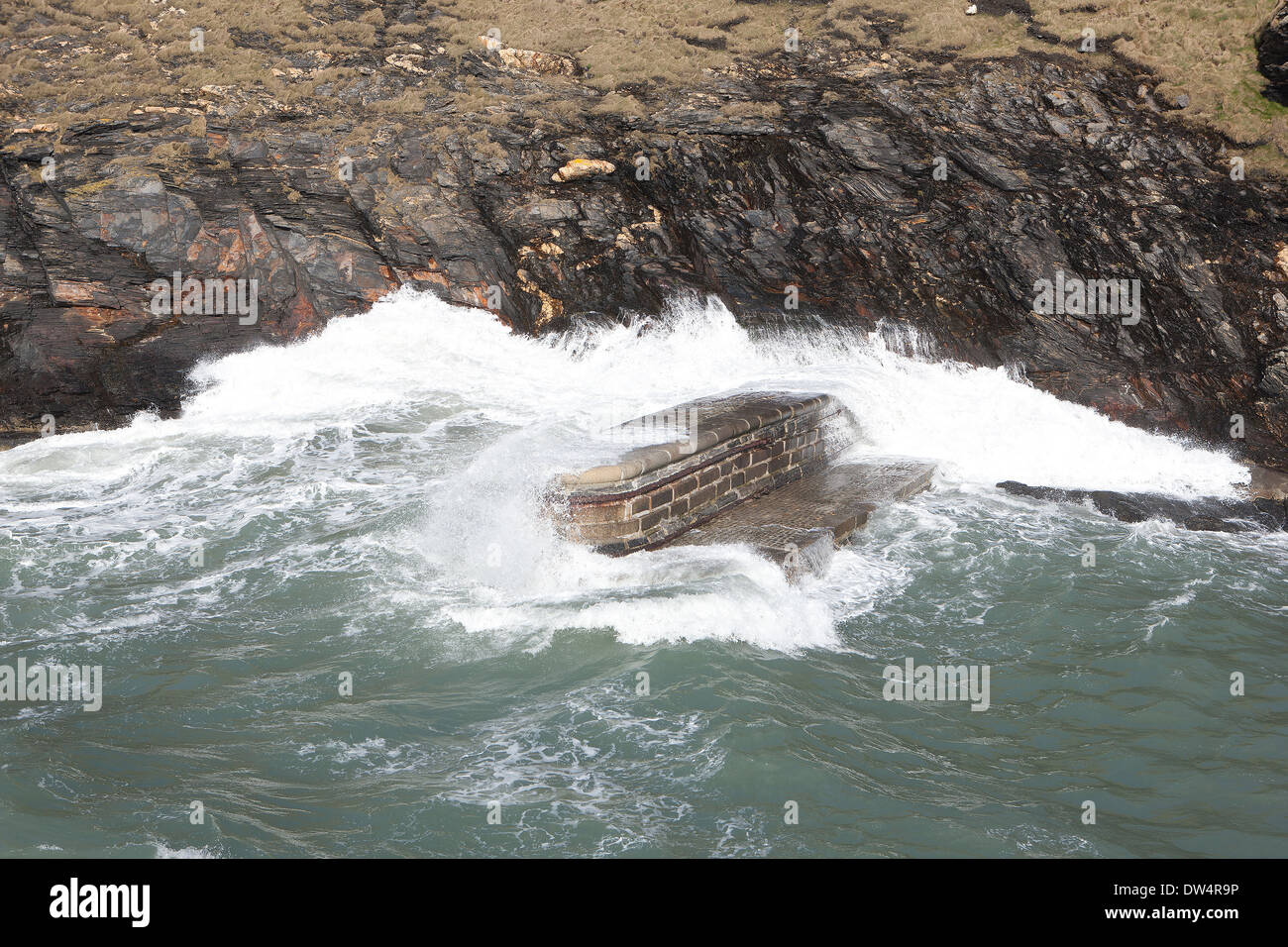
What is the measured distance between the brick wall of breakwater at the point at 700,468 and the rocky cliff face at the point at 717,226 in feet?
13.2

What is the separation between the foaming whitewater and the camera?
7.62 metres

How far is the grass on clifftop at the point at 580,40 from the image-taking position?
14609mm

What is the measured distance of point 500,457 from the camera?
351 inches

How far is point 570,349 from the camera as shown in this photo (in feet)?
47.0

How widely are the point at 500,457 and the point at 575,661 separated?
9.21 feet

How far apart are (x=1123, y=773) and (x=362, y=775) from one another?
4268mm

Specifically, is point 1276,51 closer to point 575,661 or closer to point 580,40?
point 580,40

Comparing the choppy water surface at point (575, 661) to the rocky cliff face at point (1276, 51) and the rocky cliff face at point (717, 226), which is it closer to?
the rocky cliff face at point (717, 226)

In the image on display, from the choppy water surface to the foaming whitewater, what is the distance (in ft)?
0.16

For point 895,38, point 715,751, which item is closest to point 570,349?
point 895,38

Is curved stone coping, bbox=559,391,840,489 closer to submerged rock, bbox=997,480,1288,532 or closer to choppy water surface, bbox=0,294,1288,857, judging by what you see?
choppy water surface, bbox=0,294,1288,857

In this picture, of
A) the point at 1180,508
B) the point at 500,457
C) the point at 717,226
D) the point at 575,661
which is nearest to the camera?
the point at 575,661

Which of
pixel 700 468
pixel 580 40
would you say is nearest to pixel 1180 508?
pixel 700 468
